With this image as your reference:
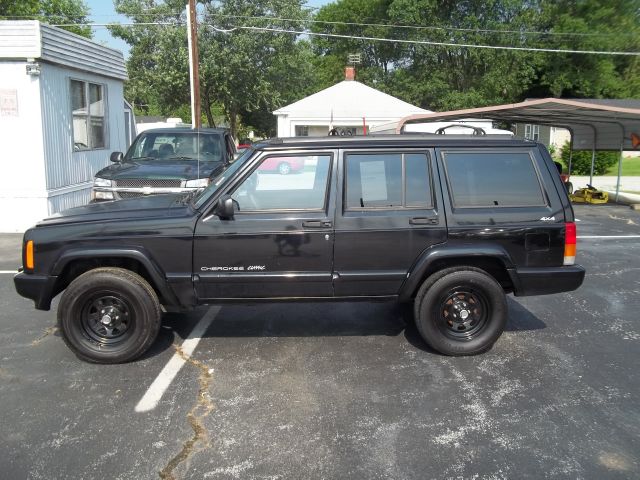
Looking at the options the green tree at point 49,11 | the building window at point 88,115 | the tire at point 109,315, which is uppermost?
the green tree at point 49,11

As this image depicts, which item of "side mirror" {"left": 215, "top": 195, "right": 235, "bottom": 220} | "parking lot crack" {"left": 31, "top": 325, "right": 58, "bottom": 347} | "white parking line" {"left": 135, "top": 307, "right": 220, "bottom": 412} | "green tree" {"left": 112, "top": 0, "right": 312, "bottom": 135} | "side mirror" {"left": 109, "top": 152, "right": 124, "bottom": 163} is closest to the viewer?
"white parking line" {"left": 135, "top": 307, "right": 220, "bottom": 412}

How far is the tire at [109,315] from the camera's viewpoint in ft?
15.0

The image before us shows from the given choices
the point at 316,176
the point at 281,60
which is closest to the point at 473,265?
the point at 316,176

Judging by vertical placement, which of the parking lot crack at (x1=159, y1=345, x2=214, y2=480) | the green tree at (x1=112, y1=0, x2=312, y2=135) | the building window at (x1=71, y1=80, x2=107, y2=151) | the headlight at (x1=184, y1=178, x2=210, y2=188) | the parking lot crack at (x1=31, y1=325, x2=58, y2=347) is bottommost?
the parking lot crack at (x1=159, y1=345, x2=214, y2=480)

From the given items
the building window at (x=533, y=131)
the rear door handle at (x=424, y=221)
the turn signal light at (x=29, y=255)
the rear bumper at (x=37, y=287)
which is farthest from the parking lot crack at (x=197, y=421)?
the building window at (x=533, y=131)

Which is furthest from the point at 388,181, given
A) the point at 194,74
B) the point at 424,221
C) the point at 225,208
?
the point at 194,74

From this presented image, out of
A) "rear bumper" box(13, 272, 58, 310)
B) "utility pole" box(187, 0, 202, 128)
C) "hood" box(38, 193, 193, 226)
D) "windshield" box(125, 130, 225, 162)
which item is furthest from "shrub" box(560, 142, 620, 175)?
"rear bumper" box(13, 272, 58, 310)

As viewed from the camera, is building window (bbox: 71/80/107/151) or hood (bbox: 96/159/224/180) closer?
hood (bbox: 96/159/224/180)

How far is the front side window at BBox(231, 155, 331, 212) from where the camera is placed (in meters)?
4.69

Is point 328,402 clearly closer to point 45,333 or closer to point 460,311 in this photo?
point 460,311

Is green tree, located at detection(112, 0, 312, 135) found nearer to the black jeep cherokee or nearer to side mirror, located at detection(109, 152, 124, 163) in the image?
side mirror, located at detection(109, 152, 124, 163)

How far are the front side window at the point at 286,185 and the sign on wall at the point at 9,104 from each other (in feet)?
25.5

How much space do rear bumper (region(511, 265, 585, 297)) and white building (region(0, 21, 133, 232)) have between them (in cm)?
895

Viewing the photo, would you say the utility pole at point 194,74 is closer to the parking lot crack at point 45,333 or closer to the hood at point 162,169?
the hood at point 162,169
